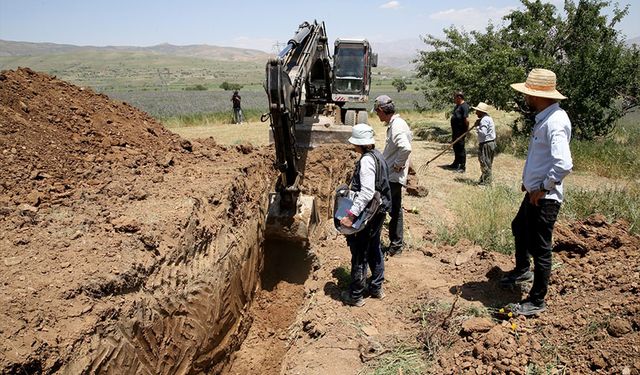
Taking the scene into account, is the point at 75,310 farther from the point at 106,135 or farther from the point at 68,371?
the point at 106,135

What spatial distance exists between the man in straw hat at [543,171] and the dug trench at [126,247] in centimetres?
269

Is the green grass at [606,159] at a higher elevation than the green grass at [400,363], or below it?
higher

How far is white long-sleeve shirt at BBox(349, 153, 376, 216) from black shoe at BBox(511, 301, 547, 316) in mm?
1619

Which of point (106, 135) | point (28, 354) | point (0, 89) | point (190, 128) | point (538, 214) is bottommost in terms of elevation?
point (190, 128)

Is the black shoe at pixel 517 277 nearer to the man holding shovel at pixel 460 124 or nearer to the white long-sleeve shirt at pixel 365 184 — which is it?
the white long-sleeve shirt at pixel 365 184

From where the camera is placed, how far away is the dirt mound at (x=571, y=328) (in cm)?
326

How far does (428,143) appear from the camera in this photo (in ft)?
51.4

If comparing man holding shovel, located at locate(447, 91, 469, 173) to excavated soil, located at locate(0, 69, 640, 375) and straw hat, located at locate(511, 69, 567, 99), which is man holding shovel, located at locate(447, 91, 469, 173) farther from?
straw hat, located at locate(511, 69, 567, 99)

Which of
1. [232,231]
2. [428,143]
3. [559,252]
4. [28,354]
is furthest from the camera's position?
[428,143]

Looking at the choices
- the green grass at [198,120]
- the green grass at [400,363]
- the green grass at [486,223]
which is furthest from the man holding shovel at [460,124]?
the green grass at [198,120]

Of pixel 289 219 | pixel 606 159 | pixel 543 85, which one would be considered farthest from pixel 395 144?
pixel 606 159

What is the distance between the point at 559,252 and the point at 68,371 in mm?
4743

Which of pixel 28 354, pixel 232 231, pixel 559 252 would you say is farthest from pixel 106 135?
pixel 559 252

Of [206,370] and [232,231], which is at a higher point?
[232,231]
